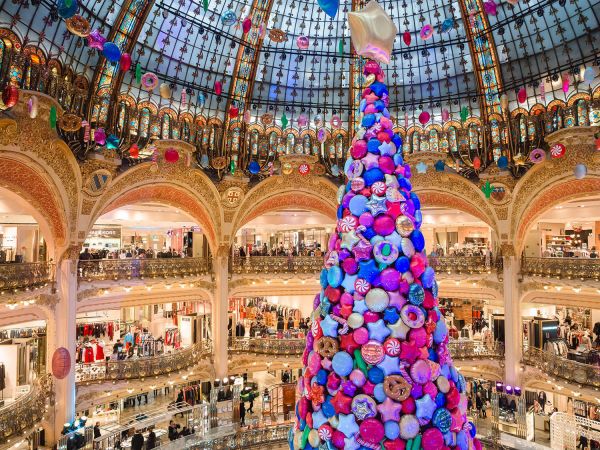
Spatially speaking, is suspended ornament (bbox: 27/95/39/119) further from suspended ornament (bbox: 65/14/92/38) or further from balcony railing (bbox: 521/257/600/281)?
balcony railing (bbox: 521/257/600/281)

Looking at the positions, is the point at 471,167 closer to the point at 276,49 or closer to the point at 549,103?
the point at 549,103

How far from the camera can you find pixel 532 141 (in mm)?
19375

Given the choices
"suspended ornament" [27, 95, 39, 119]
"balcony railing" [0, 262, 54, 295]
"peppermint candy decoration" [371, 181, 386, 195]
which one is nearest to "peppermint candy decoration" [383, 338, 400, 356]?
"peppermint candy decoration" [371, 181, 386, 195]

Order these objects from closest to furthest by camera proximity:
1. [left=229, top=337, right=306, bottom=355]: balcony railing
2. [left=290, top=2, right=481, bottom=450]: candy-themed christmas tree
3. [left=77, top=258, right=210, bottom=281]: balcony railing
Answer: [left=290, top=2, right=481, bottom=450]: candy-themed christmas tree, [left=77, top=258, right=210, bottom=281]: balcony railing, [left=229, top=337, right=306, bottom=355]: balcony railing

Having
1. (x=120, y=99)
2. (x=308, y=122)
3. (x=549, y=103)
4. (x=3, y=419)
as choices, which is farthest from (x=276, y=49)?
(x=3, y=419)

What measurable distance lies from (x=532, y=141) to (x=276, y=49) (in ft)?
36.4

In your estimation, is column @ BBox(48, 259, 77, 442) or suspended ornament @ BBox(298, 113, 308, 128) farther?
suspended ornament @ BBox(298, 113, 308, 128)

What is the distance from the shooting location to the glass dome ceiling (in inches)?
656

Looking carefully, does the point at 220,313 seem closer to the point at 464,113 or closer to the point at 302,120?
the point at 302,120

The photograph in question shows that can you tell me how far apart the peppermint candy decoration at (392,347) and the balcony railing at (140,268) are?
14922mm

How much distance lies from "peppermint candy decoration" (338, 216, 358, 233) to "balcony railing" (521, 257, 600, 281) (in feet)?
52.5

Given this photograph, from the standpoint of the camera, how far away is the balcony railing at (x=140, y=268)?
17.7m

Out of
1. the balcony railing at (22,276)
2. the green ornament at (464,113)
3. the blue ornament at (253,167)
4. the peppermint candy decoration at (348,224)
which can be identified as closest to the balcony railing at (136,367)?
the balcony railing at (22,276)

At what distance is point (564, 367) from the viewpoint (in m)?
17.9
